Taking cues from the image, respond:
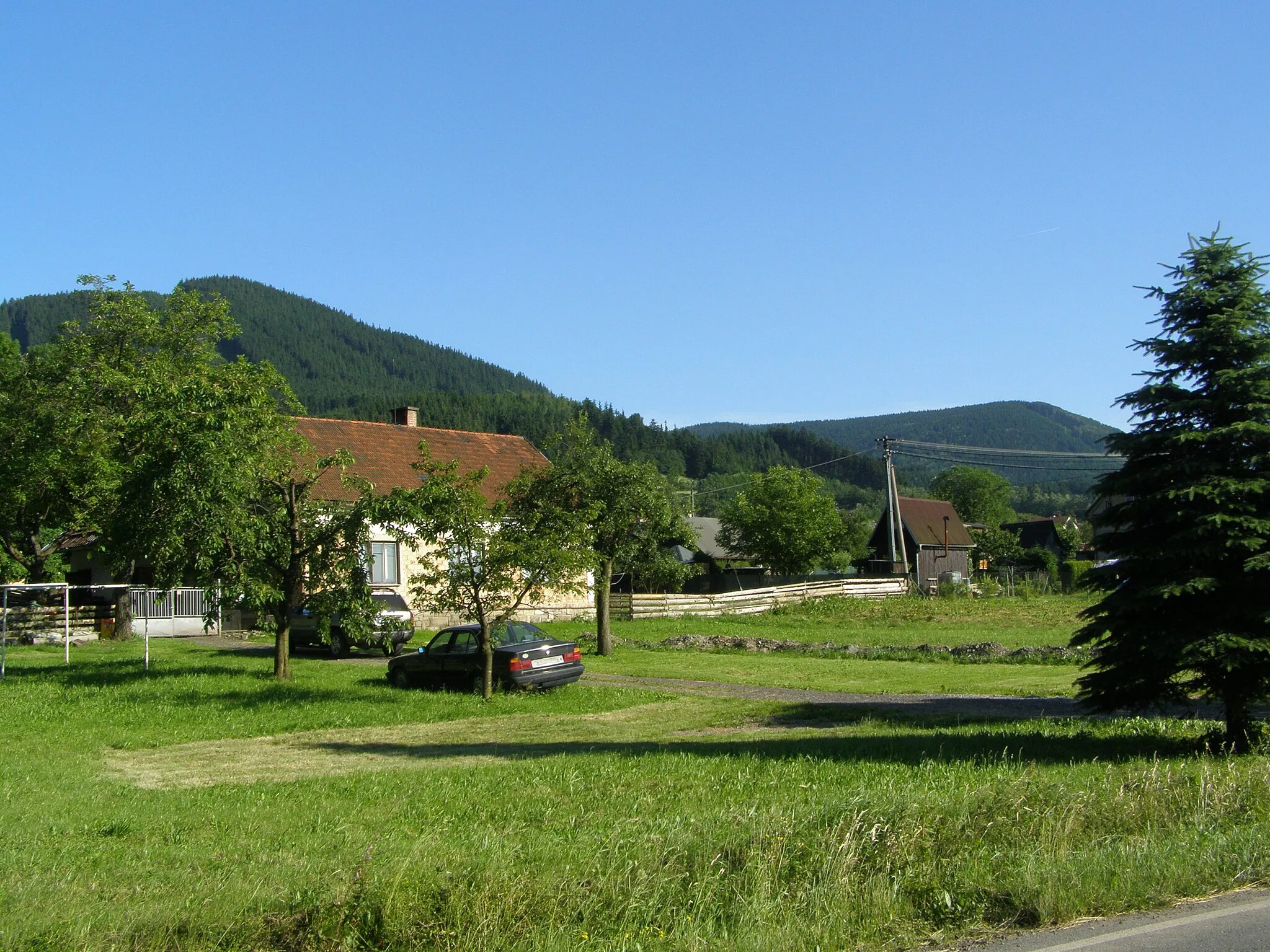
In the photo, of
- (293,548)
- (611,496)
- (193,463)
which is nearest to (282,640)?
(293,548)

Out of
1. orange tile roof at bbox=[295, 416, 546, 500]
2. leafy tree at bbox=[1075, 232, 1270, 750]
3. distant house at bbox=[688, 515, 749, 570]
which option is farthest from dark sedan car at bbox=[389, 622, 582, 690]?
distant house at bbox=[688, 515, 749, 570]

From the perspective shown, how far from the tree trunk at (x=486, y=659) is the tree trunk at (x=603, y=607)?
24.5 feet

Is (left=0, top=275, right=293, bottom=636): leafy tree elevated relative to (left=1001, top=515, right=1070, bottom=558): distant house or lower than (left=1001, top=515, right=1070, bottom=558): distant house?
elevated

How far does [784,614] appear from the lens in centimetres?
4184

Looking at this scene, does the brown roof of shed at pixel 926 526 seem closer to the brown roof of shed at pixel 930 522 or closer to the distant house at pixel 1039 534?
the brown roof of shed at pixel 930 522

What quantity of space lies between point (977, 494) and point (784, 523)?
74.7 metres

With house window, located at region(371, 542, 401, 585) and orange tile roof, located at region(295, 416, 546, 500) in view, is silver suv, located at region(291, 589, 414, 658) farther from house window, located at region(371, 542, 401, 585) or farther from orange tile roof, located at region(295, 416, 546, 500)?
orange tile roof, located at region(295, 416, 546, 500)

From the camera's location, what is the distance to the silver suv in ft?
88.6

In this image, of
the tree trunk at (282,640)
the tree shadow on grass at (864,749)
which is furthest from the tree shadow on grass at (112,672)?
the tree shadow on grass at (864,749)

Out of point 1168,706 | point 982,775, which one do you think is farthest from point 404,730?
point 1168,706

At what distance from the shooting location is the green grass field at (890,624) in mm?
31938

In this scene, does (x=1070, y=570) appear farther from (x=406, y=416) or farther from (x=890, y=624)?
(x=406, y=416)

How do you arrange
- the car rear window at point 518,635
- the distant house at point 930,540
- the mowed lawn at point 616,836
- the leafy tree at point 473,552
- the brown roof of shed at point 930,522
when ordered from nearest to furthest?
the mowed lawn at point 616,836 < the leafy tree at point 473,552 < the car rear window at point 518,635 < the distant house at point 930,540 < the brown roof of shed at point 930,522

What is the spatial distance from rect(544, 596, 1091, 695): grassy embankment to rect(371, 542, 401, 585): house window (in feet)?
18.5
